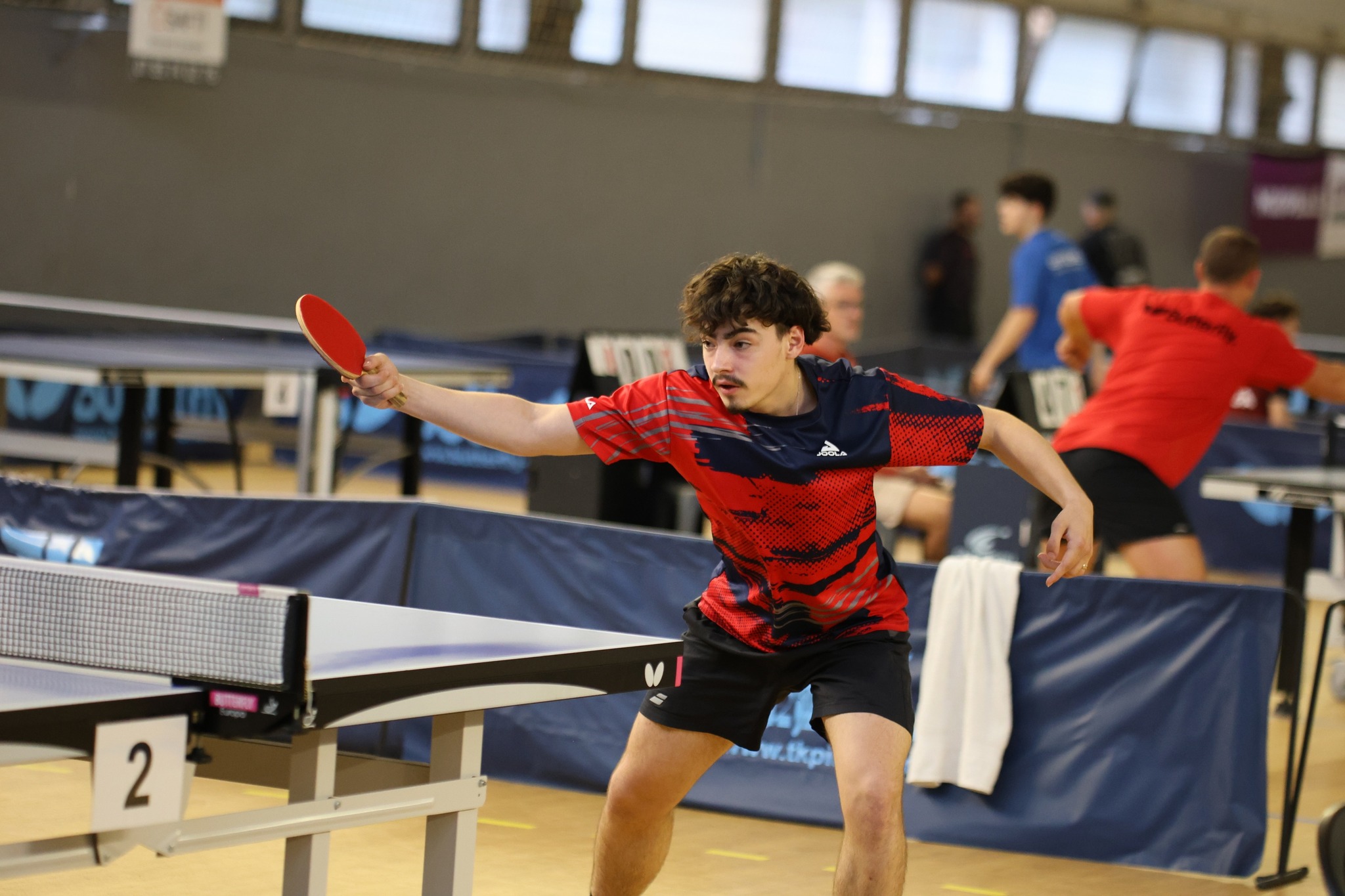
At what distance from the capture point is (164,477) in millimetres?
7746

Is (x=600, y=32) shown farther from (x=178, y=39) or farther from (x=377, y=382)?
(x=377, y=382)

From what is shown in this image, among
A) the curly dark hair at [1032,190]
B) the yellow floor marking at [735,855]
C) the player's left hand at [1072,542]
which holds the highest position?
the curly dark hair at [1032,190]

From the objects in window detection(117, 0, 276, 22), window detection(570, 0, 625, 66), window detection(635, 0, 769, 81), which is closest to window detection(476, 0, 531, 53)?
window detection(570, 0, 625, 66)

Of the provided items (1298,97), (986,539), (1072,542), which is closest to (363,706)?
(1072,542)

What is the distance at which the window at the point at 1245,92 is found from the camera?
17.3 metres

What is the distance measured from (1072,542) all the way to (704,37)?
1166 cm

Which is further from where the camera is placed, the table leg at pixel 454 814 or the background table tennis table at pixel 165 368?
the background table tennis table at pixel 165 368

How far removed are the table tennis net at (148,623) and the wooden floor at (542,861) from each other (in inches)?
53.0

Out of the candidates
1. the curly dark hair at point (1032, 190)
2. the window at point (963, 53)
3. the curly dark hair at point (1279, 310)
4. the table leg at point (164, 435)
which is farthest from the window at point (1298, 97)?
the table leg at point (164, 435)

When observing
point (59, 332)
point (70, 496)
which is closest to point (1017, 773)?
point (70, 496)

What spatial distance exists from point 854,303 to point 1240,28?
12.9 m

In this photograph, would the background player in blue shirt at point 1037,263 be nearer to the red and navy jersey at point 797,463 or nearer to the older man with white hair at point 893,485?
the older man with white hair at point 893,485

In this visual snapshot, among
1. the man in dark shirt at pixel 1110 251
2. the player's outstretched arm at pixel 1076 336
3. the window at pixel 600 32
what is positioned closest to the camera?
the player's outstretched arm at pixel 1076 336

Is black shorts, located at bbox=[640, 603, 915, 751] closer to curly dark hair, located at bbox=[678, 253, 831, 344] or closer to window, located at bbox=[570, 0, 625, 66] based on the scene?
curly dark hair, located at bbox=[678, 253, 831, 344]
